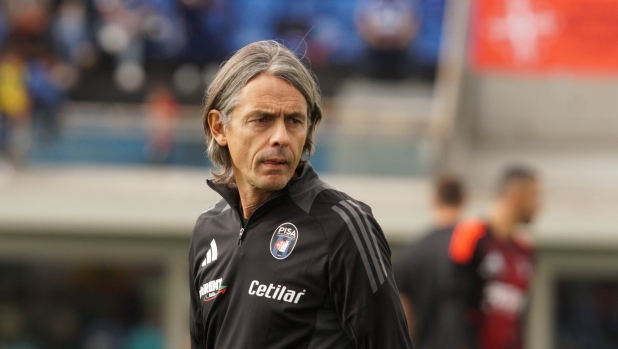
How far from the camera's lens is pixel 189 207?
31.0 ft

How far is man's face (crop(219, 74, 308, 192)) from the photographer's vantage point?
2.30 metres

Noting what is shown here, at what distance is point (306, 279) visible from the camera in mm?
2256

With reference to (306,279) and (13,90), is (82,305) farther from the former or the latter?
(306,279)

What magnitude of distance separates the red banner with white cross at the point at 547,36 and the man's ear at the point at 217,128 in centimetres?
811

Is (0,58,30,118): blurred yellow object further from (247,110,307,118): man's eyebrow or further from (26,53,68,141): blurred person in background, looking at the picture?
(247,110,307,118): man's eyebrow

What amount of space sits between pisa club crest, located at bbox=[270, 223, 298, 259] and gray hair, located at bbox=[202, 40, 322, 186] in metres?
0.22

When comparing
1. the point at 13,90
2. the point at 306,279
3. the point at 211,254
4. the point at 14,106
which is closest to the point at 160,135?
the point at 14,106

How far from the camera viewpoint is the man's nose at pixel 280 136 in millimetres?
2297

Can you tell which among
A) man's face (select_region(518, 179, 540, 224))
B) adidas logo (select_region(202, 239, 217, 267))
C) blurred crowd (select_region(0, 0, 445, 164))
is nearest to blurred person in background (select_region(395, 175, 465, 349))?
man's face (select_region(518, 179, 540, 224))

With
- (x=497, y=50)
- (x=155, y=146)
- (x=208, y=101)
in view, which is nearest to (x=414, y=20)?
(x=497, y=50)

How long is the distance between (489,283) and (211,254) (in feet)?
8.85

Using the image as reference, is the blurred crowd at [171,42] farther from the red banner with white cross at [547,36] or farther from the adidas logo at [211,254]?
the adidas logo at [211,254]

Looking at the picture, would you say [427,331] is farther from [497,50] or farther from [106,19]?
[106,19]

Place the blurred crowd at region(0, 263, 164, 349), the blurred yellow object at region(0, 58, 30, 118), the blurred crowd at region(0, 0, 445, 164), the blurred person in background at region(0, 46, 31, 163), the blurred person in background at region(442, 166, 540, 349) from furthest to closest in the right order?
the blurred crowd at region(0, 0, 445, 164) → the blurred yellow object at region(0, 58, 30, 118) → the blurred crowd at region(0, 263, 164, 349) → the blurred person in background at region(0, 46, 31, 163) → the blurred person in background at region(442, 166, 540, 349)
